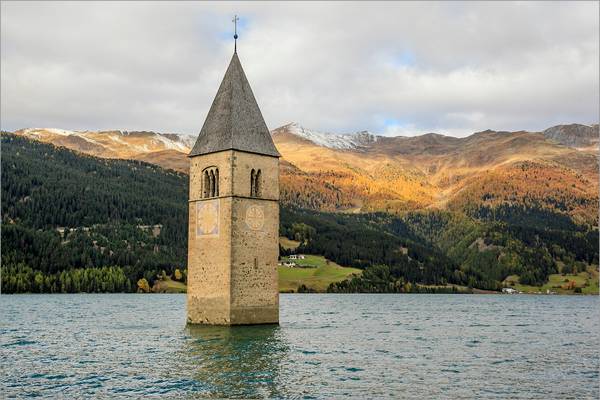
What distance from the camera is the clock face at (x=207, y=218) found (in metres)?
57.8

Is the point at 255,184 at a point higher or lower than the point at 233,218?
higher

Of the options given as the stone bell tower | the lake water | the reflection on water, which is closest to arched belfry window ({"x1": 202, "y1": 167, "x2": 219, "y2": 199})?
the stone bell tower

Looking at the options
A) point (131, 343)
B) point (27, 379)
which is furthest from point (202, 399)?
point (131, 343)

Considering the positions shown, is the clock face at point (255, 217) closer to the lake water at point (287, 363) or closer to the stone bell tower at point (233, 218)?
the stone bell tower at point (233, 218)

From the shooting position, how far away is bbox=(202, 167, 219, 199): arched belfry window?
5897cm

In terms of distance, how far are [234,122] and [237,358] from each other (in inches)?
898

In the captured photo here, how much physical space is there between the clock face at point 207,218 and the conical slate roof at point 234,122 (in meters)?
4.26

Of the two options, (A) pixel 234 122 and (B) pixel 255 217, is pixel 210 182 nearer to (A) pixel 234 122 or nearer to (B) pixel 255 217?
(B) pixel 255 217

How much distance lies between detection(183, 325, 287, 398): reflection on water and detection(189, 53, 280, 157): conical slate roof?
14.2 metres

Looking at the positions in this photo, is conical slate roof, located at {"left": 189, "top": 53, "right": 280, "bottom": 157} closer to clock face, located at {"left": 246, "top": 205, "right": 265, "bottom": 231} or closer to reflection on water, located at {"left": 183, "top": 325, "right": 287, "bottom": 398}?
clock face, located at {"left": 246, "top": 205, "right": 265, "bottom": 231}

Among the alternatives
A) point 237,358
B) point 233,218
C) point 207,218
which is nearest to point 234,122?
point 207,218

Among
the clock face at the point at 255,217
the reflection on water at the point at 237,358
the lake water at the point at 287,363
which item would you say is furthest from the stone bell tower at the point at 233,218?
the lake water at the point at 287,363

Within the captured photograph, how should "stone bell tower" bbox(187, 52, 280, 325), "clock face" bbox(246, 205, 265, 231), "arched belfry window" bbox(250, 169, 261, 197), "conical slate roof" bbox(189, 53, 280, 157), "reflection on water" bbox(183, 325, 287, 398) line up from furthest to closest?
"arched belfry window" bbox(250, 169, 261, 197), "conical slate roof" bbox(189, 53, 280, 157), "clock face" bbox(246, 205, 265, 231), "stone bell tower" bbox(187, 52, 280, 325), "reflection on water" bbox(183, 325, 287, 398)

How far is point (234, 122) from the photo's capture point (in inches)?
2333
